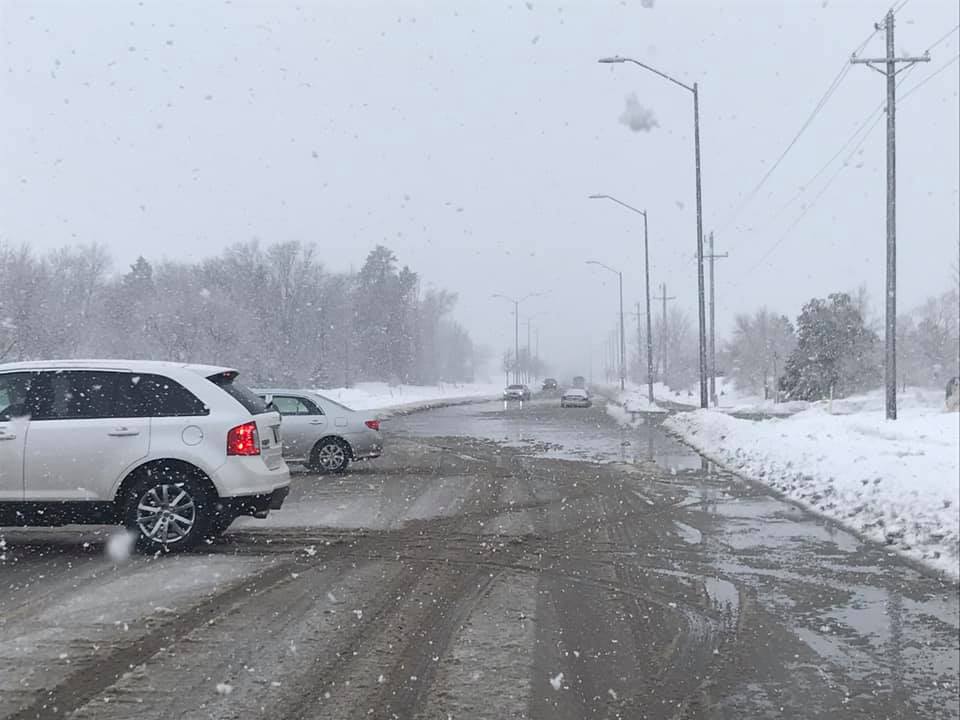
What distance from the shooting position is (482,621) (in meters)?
5.75

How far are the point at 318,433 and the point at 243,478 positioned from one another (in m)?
7.40

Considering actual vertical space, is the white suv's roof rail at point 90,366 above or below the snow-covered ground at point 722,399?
above

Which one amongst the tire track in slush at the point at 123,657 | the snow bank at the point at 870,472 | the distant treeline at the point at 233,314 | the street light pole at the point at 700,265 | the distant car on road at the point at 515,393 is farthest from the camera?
the distant car on road at the point at 515,393

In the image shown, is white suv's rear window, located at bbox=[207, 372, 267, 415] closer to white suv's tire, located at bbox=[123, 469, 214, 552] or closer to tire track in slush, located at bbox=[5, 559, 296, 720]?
white suv's tire, located at bbox=[123, 469, 214, 552]

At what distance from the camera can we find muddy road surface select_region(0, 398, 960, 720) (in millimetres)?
4359

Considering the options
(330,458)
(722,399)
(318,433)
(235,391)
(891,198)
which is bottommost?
(722,399)

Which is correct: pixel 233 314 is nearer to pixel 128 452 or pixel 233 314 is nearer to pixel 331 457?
pixel 331 457

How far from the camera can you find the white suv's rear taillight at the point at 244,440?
7973 millimetres

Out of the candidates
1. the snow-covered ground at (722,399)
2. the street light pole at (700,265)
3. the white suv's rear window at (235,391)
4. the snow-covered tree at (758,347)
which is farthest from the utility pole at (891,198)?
the snow-covered tree at (758,347)

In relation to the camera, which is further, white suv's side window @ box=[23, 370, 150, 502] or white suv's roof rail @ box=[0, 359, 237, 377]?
white suv's roof rail @ box=[0, 359, 237, 377]

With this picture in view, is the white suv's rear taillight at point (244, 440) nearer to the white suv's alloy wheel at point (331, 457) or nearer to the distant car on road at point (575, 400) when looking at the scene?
the white suv's alloy wheel at point (331, 457)

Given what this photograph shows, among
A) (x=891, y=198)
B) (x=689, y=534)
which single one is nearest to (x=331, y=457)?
(x=689, y=534)

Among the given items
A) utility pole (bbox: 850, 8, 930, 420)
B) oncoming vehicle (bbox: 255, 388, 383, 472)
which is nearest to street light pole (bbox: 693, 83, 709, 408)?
utility pole (bbox: 850, 8, 930, 420)

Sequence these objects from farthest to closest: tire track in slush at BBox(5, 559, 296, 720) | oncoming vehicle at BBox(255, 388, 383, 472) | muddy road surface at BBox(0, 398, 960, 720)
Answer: oncoming vehicle at BBox(255, 388, 383, 472) → muddy road surface at BBox(0, 398, 960, 720) → tire track in slush at BBox(5, 559, 296, 720)
